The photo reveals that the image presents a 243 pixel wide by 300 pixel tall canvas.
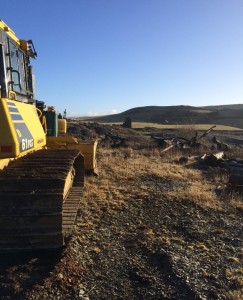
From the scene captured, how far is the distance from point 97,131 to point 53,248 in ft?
92.8

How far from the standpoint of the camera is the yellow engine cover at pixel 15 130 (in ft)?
15.0

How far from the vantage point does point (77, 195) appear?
691 cm

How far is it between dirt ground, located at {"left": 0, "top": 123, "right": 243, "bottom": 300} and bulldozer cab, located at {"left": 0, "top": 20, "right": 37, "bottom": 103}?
92.3 inches

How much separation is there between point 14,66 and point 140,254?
365 cm

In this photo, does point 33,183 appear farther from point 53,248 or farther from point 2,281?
point 2,281

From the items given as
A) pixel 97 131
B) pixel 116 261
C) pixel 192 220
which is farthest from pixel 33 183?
pixel 97 131

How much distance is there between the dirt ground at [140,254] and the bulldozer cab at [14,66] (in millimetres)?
2346

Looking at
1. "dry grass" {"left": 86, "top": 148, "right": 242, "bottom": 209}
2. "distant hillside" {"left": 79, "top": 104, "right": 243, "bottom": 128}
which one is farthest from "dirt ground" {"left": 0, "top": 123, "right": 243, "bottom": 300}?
"distant hillside" {"left": 79, "top": 104, "right": 243, "bottom": 128}

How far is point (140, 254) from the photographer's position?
5.44 meters

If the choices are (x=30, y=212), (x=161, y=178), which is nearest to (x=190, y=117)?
(x=161, y=178)

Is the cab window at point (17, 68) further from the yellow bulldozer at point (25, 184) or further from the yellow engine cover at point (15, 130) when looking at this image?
the yellow engine cover at point (15, 130)

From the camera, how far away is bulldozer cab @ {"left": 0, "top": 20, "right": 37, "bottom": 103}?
18.2 ft

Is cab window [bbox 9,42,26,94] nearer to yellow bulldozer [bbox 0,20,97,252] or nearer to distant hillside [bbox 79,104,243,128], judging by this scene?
yellow bulldozer [bbox 0,20,97,252]

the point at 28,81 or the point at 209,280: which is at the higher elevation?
the point at 28,81
